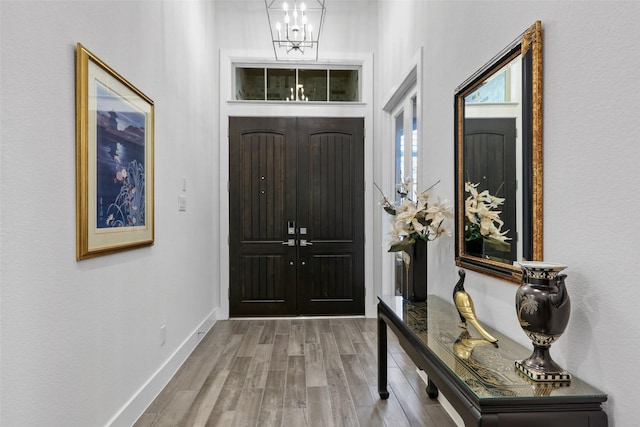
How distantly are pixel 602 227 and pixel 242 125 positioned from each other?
3835mm

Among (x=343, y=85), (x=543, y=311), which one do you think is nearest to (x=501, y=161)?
(x=543, y=311)

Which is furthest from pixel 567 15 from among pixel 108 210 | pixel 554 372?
pixel 108 210

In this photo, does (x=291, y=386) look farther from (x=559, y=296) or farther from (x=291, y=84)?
(x=291, y=84)

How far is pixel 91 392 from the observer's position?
1775mm

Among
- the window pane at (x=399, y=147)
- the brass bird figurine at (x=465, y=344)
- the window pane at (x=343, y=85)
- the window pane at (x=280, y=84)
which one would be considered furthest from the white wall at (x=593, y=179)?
the window pane at (x=280, y=84)

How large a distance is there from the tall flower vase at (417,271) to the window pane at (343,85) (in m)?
2.75

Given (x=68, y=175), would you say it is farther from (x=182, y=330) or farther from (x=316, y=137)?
(x=316, y=137)

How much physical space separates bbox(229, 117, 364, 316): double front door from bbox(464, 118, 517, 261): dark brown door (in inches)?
98.0

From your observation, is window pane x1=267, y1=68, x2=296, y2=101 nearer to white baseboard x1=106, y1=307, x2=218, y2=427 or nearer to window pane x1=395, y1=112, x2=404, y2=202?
window pane x1=395, y1=112, x2=404, y2=202

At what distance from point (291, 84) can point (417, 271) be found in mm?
3031

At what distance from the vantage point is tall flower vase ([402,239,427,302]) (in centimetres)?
231

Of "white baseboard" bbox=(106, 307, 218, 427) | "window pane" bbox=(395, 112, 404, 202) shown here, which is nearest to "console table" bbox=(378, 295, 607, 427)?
"white baseboard" bbox=(106, 307, 218, 427)

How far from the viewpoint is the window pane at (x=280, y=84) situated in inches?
179

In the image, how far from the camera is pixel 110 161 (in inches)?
77.0
